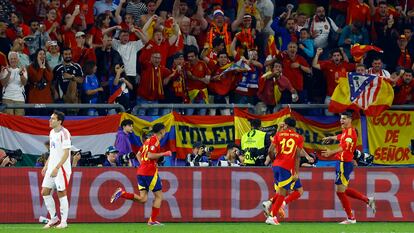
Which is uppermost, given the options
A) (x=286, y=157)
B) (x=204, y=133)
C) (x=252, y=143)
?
(x=286, y=157)

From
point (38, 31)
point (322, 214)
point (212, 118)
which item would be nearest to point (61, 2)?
point (38, 31)

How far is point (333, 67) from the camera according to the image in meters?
26.2

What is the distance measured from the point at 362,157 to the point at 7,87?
7463mm

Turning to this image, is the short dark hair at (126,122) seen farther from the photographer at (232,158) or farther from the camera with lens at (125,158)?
the photographer at (232,158)

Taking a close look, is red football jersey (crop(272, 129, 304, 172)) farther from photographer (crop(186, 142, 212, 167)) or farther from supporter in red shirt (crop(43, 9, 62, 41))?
supporter in red shirt (crop(43, 9, 62, 41))

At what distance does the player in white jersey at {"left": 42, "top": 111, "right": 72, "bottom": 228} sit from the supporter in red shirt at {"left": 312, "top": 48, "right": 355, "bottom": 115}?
7873 mm

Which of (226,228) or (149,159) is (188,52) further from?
(226,228)

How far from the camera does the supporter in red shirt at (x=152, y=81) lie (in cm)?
2534

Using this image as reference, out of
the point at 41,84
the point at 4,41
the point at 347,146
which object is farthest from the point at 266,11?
the point at 347,146

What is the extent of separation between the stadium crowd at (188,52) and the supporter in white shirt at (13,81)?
0.02 m

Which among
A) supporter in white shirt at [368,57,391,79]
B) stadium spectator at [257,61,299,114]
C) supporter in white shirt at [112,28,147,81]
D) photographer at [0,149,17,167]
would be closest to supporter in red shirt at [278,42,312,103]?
stadium spectator at [257,61,299,114]

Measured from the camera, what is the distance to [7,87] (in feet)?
79.4

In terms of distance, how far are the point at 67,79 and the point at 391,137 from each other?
7.13m

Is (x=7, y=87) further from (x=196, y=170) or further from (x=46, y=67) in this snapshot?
(x=196, y=170)
